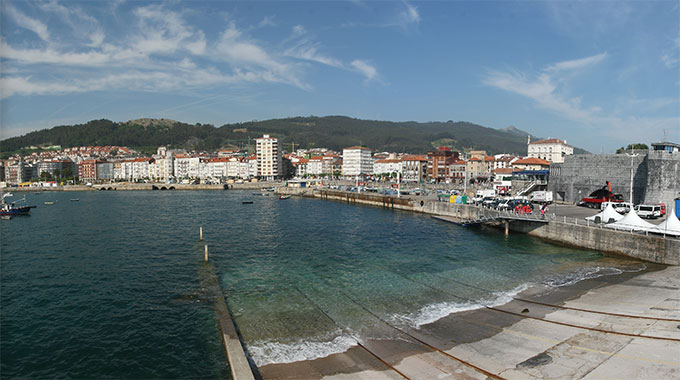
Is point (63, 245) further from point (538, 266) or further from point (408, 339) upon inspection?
point (538, 266)

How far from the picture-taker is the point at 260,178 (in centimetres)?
17062

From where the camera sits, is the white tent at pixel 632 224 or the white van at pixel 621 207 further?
the white van at pixel 621 207

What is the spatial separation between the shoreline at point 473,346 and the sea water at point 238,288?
2.43 feet

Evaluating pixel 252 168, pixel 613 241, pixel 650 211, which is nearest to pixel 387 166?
pixel 252 168

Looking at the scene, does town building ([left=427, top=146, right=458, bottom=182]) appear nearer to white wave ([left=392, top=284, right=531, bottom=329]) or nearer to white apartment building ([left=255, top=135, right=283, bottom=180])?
white apartment building ([left=255, top=135, right=283, bottom=180])

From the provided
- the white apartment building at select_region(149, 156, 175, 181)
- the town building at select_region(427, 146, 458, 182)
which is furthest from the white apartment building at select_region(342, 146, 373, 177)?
the white apartment building at select_region(149, 156, 175, 181)

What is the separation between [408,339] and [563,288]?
1024 centimetres

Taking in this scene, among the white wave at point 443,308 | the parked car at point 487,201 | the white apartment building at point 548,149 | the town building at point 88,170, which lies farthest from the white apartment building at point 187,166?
the white wave at point 443,308

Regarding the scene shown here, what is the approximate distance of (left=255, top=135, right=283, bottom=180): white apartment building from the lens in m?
167

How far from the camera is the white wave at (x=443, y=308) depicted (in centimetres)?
1566

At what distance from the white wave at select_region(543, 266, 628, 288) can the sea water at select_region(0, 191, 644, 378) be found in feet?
0.35

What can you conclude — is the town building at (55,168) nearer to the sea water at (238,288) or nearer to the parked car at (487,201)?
the sea water at (238,288)

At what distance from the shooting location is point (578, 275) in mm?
21859

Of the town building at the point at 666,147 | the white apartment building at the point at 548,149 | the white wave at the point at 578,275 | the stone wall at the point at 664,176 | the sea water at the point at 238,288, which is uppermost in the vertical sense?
the white apartment building at the point at 548,149
